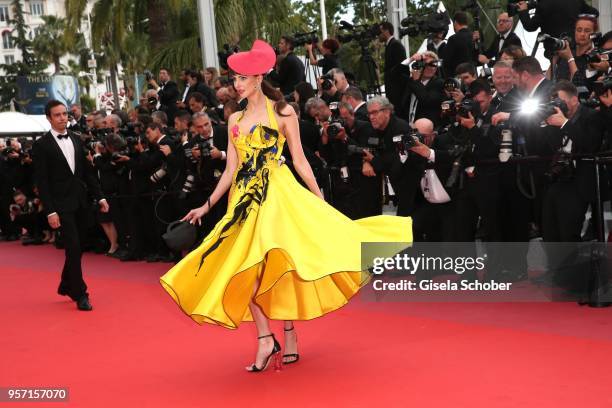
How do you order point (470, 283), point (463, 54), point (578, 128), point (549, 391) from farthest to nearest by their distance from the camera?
point (463, 54) → point (470, 283) → point (578, 128) → point (549, 391)

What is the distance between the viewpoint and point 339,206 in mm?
10164

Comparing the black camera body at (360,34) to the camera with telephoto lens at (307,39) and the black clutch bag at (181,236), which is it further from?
the black clutch bag at (181,236)

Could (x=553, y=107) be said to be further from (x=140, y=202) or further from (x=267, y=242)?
(x=140, y=202)

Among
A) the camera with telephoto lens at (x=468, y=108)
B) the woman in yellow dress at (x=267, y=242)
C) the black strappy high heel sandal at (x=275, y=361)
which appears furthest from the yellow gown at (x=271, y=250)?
the camera with telephoto lens at (x=468, y=108)

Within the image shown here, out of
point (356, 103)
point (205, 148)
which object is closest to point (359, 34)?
point (356, 103)

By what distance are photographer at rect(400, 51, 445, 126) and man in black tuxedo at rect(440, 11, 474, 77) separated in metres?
0.52

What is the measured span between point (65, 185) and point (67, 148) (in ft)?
1.20

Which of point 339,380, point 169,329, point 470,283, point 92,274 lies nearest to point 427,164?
point 470,283

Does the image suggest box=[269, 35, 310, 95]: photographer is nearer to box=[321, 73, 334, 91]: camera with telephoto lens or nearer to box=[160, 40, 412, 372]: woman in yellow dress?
box=[321, 73, 334, 91]: camera with telephoto lens

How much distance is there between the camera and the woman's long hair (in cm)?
621

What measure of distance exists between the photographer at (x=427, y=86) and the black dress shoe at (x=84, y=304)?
377 cm

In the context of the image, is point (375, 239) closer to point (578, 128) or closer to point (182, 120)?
point (578, 128)

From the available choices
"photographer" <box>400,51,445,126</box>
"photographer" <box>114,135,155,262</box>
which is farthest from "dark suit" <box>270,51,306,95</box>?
"photographer" <box>400,51,445,126</box>

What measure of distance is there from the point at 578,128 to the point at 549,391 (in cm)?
278
